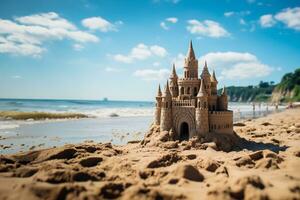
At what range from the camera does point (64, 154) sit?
2298 cm

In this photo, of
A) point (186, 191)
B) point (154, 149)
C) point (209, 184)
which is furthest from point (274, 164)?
point (154, 149)

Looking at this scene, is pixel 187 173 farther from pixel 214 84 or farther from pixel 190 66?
pixel 214 84

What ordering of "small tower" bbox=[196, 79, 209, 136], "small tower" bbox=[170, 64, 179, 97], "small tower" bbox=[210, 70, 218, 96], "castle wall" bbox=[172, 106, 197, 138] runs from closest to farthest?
1. "small tower" bbox=[196, 79, 209, 136]
2. "castle wall" bbox=[172, 106, 197, 138]
3. "small tower" bbox=[210, 70, 218, 96]
4. "small tower" bbox=[170, 64, 179, 97]

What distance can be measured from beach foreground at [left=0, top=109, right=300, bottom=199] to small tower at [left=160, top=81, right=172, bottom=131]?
6.92ft

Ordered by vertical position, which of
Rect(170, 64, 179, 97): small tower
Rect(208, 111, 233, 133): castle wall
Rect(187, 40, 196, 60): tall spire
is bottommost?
Rect(208, 111, 233, 133): castle wall

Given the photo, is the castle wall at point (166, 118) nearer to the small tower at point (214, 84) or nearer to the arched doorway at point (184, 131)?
the arched doorway at point (184, 131)

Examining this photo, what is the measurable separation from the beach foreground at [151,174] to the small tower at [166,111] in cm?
211

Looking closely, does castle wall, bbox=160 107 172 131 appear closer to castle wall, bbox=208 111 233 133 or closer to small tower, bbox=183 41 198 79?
castle wall, bbox=208 111 233 133

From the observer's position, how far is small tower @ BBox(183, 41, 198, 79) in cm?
3091

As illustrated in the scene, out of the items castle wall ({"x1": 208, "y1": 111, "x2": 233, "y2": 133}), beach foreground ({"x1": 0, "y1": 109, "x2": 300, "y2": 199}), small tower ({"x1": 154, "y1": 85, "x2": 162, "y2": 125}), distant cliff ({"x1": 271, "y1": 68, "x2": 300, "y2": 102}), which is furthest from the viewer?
distant cliff ({"x1": 271, "y1": 68, "x2": 300, "y2": 102})

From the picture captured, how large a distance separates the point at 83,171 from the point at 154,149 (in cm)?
1000

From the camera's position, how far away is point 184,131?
100ft

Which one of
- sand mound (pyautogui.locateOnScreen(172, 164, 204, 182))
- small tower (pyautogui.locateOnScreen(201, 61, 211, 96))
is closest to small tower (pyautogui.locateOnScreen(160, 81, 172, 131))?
small tower (pyautogui.locateOnScreen(201, 61, 211, 96))

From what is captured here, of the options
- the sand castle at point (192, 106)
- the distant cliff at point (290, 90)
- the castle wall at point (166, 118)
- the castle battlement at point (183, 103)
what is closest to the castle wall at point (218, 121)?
the sand castle at point (192, 106)
